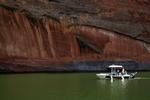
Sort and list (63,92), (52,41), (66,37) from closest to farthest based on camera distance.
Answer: (63,92) < (52,41) < (66,37)

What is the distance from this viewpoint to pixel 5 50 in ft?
174

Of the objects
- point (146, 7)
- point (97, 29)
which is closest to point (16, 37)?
point (97, 29)

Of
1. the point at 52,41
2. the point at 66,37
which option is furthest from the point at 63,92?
the point at 66,37

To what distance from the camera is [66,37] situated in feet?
177

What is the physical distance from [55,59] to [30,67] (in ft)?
10.1

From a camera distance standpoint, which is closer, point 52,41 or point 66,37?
point 52,41

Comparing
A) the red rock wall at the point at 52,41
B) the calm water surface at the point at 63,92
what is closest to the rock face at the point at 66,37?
the red rock wall at the point at 52,41

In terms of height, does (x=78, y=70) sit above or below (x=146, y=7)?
below

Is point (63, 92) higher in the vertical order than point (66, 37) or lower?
lower

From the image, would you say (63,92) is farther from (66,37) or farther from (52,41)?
(66,37)

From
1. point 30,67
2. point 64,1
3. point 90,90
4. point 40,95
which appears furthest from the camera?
point 64,1

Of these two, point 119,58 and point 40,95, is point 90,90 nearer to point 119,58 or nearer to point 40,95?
point 40,95

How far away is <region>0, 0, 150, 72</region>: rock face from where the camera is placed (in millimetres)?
52812

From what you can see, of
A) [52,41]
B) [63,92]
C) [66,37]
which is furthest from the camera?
[66,37]
